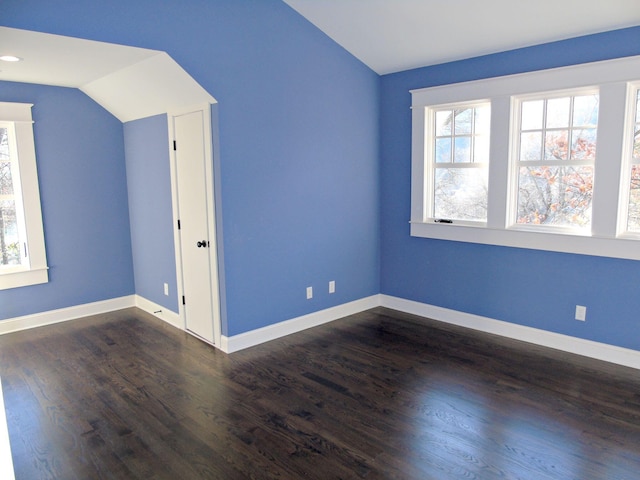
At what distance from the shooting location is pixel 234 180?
12.2ft

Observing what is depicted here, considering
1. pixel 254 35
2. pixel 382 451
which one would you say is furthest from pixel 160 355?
pixel 254 35

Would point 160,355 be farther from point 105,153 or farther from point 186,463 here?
point 105,153

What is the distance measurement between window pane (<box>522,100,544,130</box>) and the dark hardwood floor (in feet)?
6.21

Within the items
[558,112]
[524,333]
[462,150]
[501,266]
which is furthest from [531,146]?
[524,333]

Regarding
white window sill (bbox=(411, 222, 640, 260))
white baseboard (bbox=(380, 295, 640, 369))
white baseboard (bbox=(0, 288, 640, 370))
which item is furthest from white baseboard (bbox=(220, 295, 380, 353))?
white window sill (bbox=(411, 222, 640, 260))

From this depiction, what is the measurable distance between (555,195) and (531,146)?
18.5 inches

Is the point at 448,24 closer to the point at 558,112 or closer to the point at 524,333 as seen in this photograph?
the point at 558,112

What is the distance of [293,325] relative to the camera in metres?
4.28

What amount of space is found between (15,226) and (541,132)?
16.5 ft

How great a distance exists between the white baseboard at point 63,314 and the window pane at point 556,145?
4592mm

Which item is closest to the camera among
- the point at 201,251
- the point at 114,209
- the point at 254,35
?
the point at 254,35

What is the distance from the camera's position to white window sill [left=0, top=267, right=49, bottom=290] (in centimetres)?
434

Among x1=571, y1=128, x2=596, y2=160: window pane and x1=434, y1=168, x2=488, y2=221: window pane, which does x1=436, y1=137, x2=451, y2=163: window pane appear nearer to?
x1=434, y1=168, x2=488, y2=221: window pane

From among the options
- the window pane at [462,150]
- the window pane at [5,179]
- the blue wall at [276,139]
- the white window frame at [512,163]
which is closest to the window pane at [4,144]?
the window pane at [5,179]
